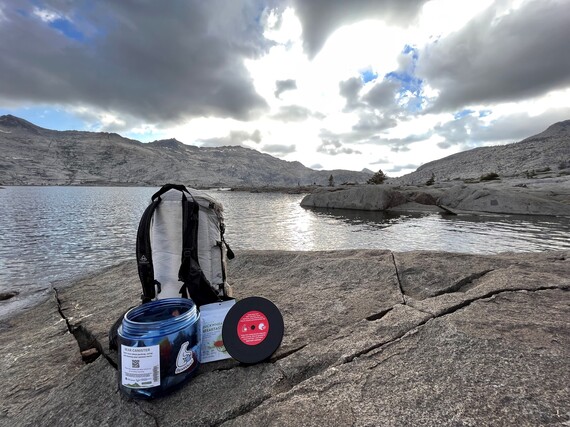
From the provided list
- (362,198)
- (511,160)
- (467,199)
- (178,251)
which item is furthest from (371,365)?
(511,160)

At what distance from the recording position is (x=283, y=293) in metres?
5.87

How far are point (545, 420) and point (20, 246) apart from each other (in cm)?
2502

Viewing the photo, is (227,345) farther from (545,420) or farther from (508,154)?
(508,154)

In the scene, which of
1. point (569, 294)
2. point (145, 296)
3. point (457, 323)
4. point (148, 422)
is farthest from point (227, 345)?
point (569, 294)

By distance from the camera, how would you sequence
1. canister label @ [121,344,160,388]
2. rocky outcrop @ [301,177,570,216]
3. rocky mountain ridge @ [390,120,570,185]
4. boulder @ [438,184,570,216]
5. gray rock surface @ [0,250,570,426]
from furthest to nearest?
rocky mountain ridge @ [390,120,570,185], rocky outcrop @ [301,177,570,216], boulder @ [438,184,570,216], canister label @ [121,344,160,388], gray rock surface @ [0,250,570,426]

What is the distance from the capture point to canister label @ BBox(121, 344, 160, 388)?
2910 mm

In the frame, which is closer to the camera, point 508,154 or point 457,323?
point 457,323

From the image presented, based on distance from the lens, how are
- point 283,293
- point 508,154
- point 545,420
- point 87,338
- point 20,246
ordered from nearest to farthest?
point 545,420
point 87,338
point 283,293
point 20,246
point 508,154

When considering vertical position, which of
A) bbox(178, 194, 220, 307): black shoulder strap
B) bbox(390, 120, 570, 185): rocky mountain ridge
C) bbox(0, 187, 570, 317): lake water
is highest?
bbox(390, 120, 570, 185): rocky mountain ridge

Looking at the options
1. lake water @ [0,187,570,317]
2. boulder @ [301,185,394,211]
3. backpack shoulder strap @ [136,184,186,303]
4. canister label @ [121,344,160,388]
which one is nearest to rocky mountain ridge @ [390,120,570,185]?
boulder @ [301,185,394,211]

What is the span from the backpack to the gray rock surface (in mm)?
1056

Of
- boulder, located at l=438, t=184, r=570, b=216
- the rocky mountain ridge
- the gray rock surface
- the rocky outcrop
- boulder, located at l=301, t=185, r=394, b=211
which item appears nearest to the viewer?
the gray rock surface

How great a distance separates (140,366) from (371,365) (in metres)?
2.43

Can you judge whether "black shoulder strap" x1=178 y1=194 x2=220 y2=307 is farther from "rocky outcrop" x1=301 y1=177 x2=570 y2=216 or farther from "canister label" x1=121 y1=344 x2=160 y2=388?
"rocky outcrop" x1=301 y1=177 x2=570 y2=216
